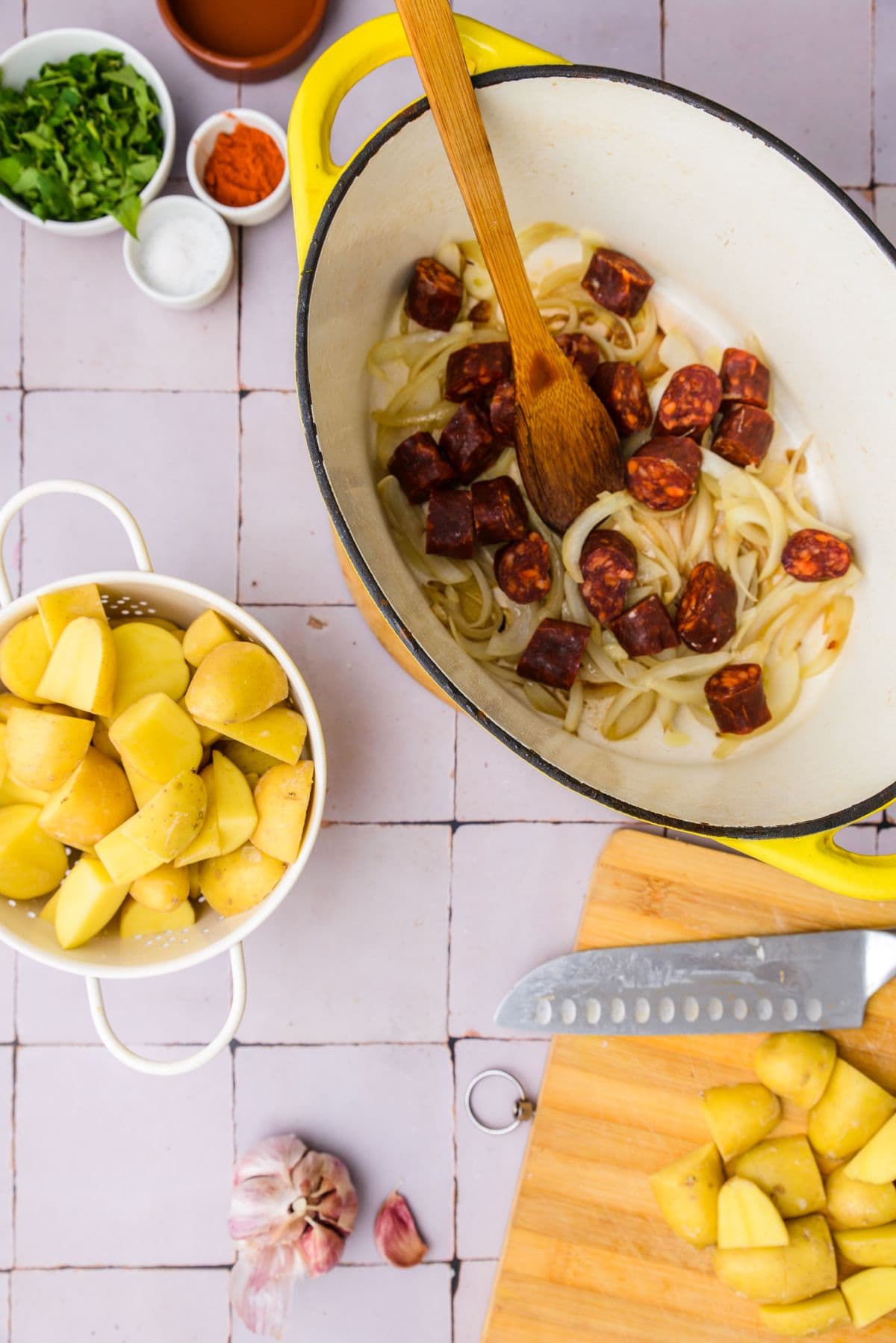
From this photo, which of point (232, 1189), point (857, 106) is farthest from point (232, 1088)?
point (857, 106)

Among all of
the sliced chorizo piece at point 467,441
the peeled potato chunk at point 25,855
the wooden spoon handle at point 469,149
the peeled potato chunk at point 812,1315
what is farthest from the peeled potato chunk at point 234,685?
the peeled potato chunk at point 812,1315

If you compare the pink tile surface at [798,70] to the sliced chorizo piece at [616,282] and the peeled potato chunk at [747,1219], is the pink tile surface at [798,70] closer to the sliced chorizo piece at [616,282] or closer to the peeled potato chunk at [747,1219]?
the sliced chorizo piece at [616,282]

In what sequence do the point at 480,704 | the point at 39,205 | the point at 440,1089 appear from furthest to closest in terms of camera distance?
the point at 440,1089 → the point at 39,205 → the point at 480,704

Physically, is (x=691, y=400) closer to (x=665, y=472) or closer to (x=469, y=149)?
(x=665, y=472)

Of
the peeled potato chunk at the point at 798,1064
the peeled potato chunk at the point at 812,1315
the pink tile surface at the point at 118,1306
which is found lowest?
the pink tile surface at the point at 118,1306

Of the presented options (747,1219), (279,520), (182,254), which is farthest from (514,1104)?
(182,254)

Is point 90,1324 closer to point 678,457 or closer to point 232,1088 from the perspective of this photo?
point 232,1088

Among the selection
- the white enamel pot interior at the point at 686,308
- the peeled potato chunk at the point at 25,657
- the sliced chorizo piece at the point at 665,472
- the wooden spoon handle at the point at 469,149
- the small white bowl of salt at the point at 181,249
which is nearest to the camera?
the wooden spoon handle at the point at 469,149

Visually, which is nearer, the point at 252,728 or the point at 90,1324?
the point at 252,728
